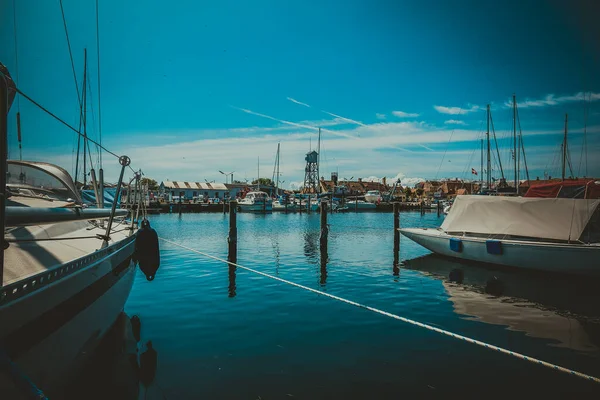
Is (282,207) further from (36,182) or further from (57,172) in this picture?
(36,182)

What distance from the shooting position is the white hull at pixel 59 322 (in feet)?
9.73

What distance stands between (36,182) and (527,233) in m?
15.6

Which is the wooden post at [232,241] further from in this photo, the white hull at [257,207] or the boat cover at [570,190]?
the white hull at [257,207]

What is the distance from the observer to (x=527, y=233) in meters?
14.4

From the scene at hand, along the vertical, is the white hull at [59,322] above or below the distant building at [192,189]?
below

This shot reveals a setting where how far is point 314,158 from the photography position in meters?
104

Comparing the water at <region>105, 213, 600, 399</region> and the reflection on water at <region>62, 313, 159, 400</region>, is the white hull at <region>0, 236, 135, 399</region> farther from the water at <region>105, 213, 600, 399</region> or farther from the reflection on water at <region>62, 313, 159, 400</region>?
the water at <region>105, 213, 600, 399</region>

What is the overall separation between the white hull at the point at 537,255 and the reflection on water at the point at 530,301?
0.40 meters

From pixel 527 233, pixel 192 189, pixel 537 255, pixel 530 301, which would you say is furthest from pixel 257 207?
pixel 530 301

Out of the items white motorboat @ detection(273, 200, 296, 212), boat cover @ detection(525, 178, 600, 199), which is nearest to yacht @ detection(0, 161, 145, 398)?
boat cover @ detection(525, 178, 600, 199)

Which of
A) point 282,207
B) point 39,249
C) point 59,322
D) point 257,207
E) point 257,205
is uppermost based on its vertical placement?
point 39,249

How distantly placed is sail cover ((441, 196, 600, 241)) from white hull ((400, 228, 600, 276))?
522mm

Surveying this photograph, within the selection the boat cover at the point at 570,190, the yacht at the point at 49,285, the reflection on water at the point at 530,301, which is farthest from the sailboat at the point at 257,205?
the yacht at the point at 49,285

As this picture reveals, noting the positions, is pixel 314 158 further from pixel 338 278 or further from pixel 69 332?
pixel 69 332
